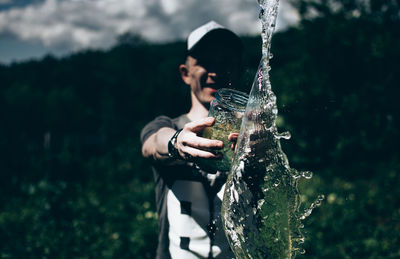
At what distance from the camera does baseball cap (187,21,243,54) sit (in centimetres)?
201

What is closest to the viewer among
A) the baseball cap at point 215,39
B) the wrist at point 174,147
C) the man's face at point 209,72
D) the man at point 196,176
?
the wrist at point 174,147

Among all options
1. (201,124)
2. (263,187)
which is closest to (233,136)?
(201,124)

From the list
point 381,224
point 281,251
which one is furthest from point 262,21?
point 381,224

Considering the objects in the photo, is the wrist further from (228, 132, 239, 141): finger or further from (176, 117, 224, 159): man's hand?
(228, 132, 239, 141): finger

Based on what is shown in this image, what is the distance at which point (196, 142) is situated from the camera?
3.87 ft

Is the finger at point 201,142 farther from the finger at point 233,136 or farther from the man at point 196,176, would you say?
the man at point 196,176

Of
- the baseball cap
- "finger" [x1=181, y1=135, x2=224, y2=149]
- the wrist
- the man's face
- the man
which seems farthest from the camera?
the baseball cap

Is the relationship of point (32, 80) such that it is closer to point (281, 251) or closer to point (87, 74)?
point (87, 74)

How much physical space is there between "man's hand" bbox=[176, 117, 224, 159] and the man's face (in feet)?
1.91

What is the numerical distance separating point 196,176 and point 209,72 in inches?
26.5

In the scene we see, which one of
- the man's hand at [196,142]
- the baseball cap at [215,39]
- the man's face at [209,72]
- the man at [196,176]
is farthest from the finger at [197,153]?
the baseball cap at [215,39]

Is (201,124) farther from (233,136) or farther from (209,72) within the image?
(209,72)

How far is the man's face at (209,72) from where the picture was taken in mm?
1840

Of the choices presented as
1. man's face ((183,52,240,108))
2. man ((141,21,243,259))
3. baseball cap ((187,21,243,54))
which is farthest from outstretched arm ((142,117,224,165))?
baseball cap ((187,21,243,54))
